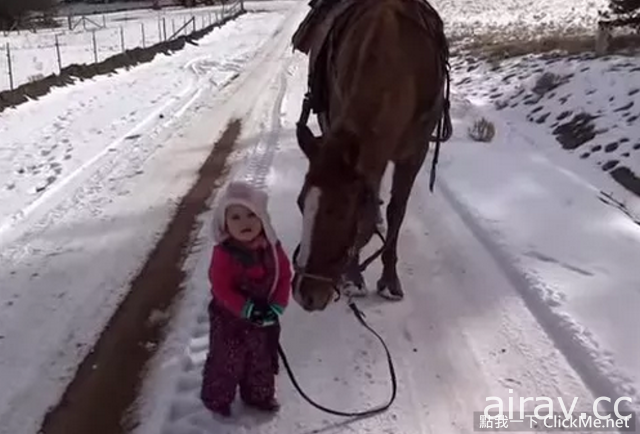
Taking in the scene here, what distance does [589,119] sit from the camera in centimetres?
919

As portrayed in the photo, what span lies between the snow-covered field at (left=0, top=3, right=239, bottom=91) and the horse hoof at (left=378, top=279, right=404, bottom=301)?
34.1 feet

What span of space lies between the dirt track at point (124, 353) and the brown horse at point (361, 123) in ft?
3.95

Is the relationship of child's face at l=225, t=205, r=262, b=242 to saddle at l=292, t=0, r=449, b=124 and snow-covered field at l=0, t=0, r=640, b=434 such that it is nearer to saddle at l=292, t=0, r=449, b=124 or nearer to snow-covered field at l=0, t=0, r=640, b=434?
snow-covered field at l=0, t=0, r=640, b=434

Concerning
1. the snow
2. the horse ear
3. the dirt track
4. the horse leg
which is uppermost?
the horse ear

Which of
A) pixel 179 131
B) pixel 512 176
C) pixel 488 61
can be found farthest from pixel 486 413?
pixel 488 61

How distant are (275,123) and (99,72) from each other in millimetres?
6013

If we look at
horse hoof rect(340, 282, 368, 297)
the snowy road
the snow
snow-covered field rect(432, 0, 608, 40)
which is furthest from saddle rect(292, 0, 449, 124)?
snow-covered field rect(432, 0, 608, 40)

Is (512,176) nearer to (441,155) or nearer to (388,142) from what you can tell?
(441,155)

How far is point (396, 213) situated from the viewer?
5027mm

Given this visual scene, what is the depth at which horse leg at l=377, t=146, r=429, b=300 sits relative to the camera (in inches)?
A: 193

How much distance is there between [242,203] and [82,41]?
84.4 feet

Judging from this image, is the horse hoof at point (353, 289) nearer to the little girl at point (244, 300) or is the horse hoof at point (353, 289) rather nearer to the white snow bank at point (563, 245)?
the white snow bank at point (563, 245)

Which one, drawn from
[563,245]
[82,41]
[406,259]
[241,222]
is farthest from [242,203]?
[82,41]

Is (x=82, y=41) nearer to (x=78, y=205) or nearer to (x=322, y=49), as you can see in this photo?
(x=78, y=205)
